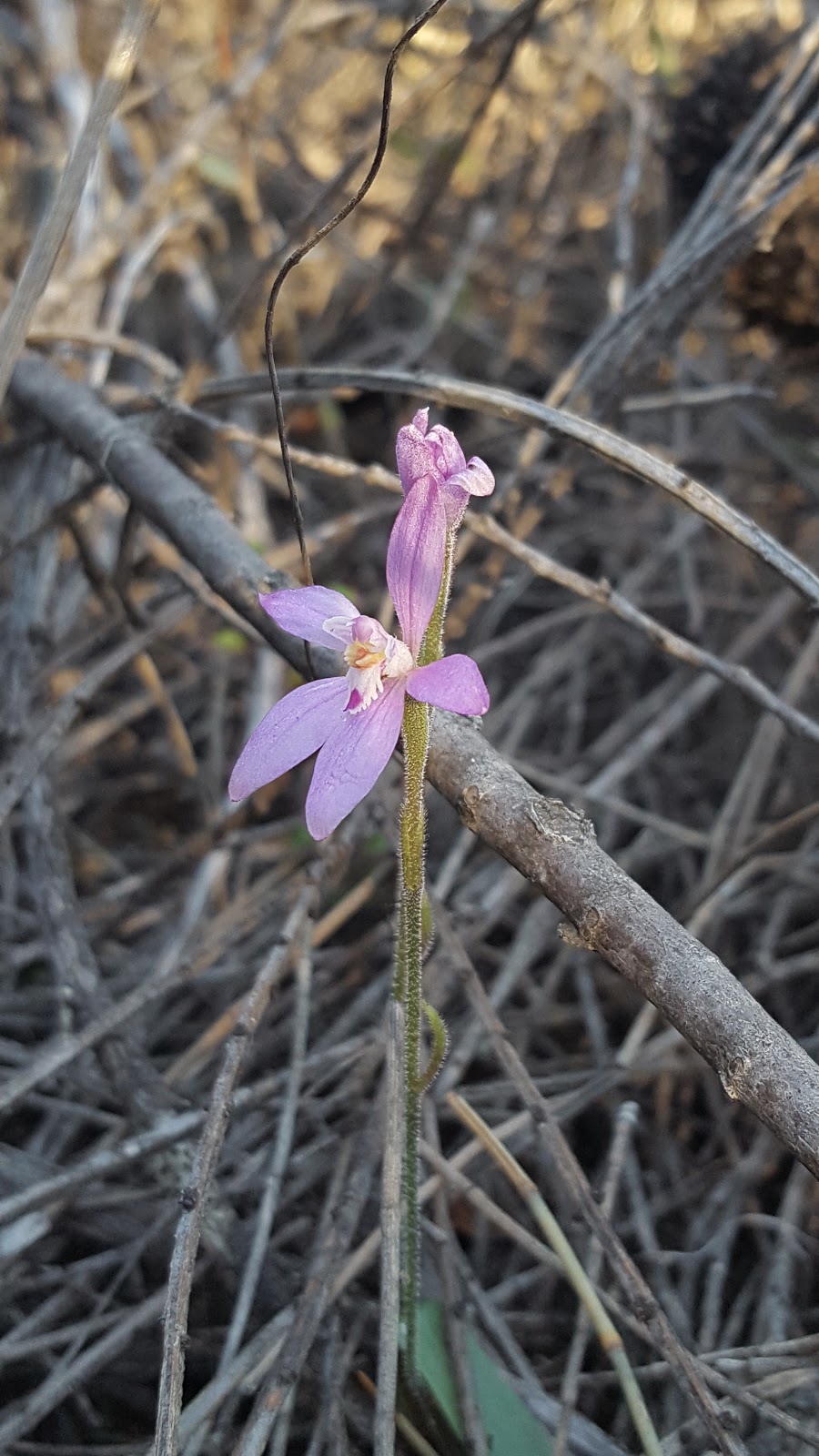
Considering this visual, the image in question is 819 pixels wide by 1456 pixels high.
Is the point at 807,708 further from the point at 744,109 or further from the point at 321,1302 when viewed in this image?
the point at 321,1302

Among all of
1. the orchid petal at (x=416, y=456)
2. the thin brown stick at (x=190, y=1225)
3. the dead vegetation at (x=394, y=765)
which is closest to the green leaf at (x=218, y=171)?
the dead vegetation at (x=394, y=765)

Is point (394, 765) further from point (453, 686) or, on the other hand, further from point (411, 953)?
point (453, 686)

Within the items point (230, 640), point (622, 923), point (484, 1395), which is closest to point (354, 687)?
point (622, 923)

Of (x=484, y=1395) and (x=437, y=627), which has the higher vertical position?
(x=437, y=627)

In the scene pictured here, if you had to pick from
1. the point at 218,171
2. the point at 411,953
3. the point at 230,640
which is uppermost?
the point at 218,171

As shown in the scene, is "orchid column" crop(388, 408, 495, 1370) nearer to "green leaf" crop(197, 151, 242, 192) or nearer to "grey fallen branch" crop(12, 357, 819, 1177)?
"grey fallen branch" crop(12, 357, 819, 1177)

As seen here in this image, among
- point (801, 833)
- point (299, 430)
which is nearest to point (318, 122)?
point (299, 430)

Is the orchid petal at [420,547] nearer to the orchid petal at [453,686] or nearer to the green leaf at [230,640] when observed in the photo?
the orchid petal at [453,686]
